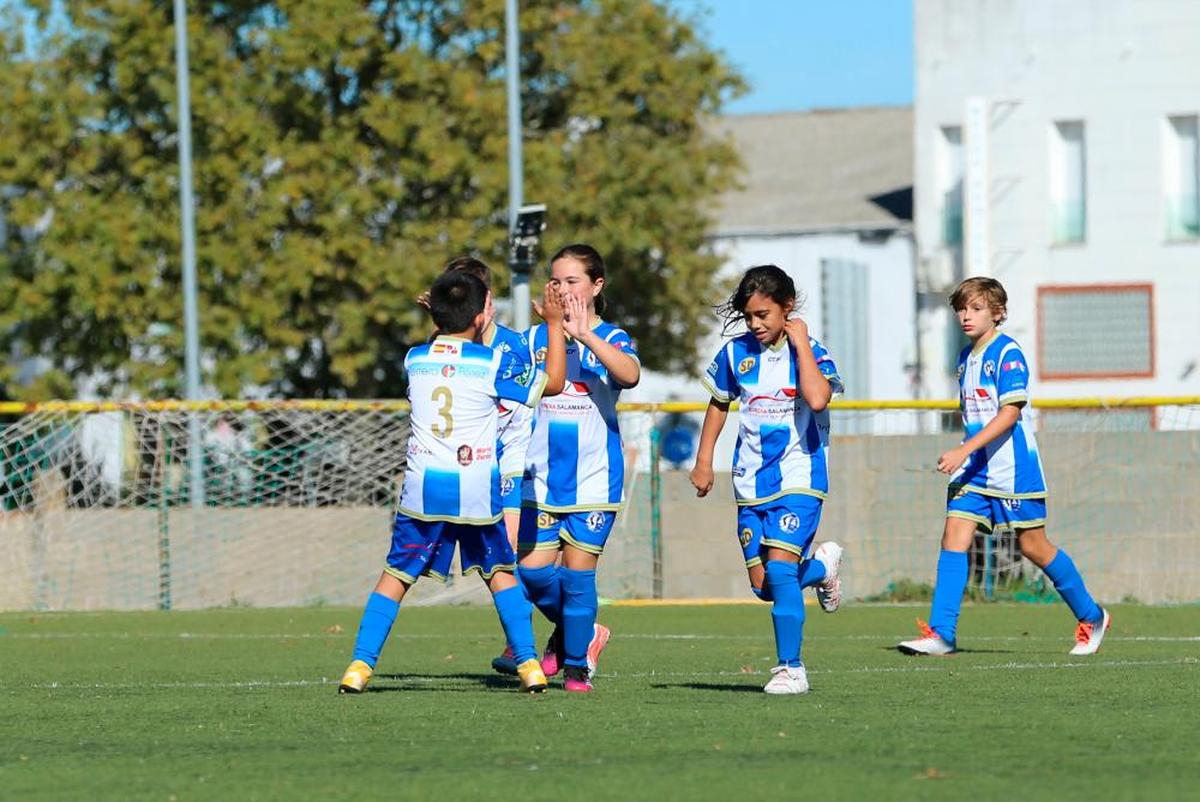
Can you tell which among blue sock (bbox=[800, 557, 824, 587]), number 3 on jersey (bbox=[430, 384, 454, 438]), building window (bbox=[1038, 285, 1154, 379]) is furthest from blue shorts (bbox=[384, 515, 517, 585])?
building window (bbox=[1038, 285, 1154, 379])

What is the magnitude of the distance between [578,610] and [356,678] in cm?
102

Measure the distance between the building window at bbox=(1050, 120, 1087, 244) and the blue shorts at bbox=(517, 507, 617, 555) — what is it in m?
33.1

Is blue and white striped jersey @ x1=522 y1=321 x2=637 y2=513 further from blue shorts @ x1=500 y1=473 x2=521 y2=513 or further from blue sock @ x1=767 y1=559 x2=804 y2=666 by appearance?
blue sock @ x1=767 y1=559 x2=804 y2=666

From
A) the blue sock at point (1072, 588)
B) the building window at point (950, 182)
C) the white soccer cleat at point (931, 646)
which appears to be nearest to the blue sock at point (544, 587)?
the white soccer cleat at point (931, 646)

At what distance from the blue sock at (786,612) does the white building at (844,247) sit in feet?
118

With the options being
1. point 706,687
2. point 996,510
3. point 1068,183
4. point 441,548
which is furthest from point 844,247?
point 441,548

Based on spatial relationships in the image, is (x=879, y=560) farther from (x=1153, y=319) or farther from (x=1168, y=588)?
(x=1153, y=319)

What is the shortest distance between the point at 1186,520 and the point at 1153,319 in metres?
24.6

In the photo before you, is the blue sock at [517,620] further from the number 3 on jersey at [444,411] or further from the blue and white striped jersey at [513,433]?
the blue and white striped jersey at [513,433]

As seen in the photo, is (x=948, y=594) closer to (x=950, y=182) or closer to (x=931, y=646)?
(x=931, y=646)

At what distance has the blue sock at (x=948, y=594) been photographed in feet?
36.2

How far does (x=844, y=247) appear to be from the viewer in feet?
162

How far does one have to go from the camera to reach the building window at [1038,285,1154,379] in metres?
40.7

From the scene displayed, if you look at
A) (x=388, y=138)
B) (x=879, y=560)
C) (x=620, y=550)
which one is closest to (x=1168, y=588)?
(x=879, y=560)
